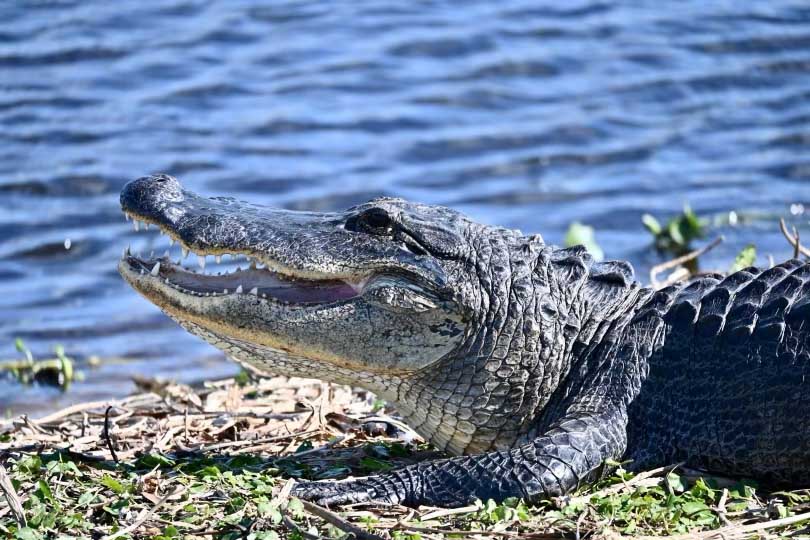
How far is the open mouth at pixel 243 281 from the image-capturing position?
420cm

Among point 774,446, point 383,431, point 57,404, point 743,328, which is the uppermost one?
point 743,328

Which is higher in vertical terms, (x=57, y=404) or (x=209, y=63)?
(x=209, y=63)

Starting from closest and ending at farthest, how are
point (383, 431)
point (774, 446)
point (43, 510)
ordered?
point (43, 510) → point (774, 446) → point (383, 431)

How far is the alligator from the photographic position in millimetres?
4062

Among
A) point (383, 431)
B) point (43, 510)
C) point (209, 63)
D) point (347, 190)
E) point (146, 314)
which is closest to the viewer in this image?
point (43, 510)

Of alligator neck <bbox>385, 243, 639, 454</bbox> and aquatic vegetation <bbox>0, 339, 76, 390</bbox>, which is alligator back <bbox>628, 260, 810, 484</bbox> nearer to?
alligator neck <bbox>385, 243, 639, 454</bbox>

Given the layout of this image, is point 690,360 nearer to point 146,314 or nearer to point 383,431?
point 383,431

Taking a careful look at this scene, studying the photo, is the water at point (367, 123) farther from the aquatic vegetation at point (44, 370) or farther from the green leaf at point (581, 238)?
the green leaf at point (581, 238)

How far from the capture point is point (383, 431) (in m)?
4.82

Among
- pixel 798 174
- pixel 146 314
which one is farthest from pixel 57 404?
pixel 798 174

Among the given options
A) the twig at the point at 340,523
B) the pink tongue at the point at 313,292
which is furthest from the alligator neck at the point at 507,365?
the twig at the point at 340,523

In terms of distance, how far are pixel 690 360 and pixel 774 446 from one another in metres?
0.38

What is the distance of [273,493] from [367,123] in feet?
22.2

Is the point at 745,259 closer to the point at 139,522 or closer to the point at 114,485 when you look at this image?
the point at 114,485
